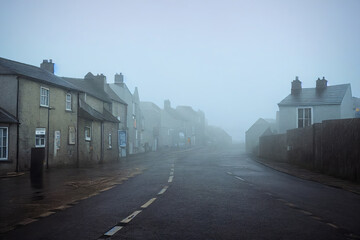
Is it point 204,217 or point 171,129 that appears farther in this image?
point 171,129

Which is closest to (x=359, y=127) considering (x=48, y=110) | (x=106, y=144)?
(x=48, y=110)

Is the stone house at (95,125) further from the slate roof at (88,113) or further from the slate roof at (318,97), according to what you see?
the slate roof at (318,97)

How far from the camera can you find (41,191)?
1184 cm

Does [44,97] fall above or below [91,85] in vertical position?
below

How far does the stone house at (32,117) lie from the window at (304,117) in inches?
900

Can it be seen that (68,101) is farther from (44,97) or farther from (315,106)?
(315,106)

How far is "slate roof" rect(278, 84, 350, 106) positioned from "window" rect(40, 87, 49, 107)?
23.2 metres

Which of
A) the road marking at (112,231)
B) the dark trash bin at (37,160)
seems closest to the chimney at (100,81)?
the dark trash bin at (37,160)

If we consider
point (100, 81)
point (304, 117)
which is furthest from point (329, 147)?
point (100, 81)

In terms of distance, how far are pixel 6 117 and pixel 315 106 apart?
2831cm

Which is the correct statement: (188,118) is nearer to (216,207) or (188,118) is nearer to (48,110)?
(48,110)

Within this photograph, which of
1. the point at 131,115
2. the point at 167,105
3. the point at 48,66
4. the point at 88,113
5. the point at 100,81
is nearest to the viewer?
the point at 88,113

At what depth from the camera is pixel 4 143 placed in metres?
20.6

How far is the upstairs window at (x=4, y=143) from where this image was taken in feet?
67.3
